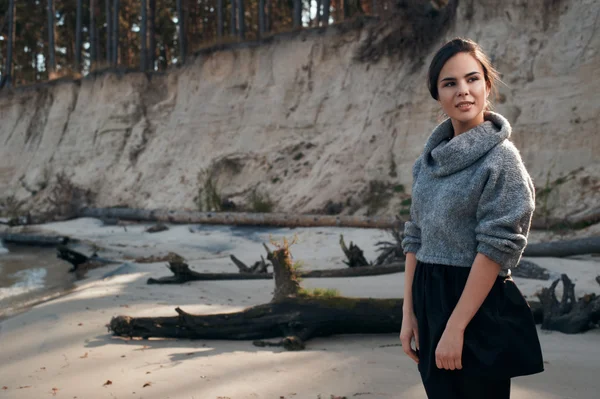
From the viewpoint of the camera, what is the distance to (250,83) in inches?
755

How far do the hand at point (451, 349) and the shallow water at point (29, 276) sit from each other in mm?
6268

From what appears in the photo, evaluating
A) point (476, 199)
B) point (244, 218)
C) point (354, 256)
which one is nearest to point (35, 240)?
point (244, 218)

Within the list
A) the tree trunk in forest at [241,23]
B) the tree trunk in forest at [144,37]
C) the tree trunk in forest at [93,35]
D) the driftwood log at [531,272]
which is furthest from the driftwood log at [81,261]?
the tree trunk in forest at [93,35]

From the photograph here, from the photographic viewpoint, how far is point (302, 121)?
1722 cm

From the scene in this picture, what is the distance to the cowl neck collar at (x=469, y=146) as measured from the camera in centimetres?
184

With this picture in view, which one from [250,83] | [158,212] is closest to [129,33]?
[250,83]

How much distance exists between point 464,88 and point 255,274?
19.8 feet

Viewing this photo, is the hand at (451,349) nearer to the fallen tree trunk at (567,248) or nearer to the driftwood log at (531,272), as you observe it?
the driftwood log at (531,272)

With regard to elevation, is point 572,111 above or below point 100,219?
above

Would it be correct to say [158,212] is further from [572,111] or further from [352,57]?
[572,111]

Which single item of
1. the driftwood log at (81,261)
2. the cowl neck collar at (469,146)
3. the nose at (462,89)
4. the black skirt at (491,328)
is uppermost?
the nose at (462,89)

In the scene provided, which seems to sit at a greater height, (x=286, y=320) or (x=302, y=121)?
(x=302, y=121)

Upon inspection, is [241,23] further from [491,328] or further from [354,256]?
[491,328]

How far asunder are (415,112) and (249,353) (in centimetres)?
1090
